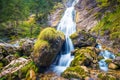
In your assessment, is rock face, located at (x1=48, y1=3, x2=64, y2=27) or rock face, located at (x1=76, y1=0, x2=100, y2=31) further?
rock face, located at (x1=48, y1=3, x2=64, y2=27)

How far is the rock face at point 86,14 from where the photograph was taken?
1214 inches

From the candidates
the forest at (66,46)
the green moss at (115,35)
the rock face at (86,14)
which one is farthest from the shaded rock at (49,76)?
the rock face at (86,14)

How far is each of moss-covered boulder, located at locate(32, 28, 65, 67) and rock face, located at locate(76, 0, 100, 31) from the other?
13.6 meters

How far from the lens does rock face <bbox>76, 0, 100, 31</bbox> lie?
3083 centimetres

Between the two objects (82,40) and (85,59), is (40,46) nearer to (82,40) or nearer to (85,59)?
(85,59)

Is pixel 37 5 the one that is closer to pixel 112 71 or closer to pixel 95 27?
pixel 95 27

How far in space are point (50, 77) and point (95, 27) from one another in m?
15.4

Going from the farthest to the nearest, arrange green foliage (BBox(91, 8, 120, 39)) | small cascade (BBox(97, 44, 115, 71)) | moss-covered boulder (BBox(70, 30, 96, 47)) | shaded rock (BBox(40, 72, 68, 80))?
1. green foliage (BBox(91, 8, 120, 39))
2. moss-covered boulder (BBox(70, 30, 96, 47))
3. small cascade (BBox(97, 44, 115, 71))
4. shaded rock (BBox(40, 72, 68, 80))

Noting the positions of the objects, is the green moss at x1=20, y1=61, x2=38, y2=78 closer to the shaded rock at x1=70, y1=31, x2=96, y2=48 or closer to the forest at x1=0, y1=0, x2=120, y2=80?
the forest at x1=0, y1=0, x2=120, y2=80

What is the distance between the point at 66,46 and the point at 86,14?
13.3m

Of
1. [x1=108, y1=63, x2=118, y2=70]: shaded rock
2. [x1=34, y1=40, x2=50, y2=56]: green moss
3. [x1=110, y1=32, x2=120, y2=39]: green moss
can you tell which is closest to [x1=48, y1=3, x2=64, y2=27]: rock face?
[x1=110, y1=32, x2=120, y2=39]: green moss

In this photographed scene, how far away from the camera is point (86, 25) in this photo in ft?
102

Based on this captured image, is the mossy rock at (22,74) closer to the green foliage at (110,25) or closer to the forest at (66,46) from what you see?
the forest at (66,46)

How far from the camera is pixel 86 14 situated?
33594mm
